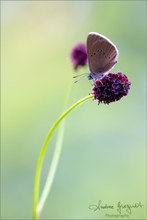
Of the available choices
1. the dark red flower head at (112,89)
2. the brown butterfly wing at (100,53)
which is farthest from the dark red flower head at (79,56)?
the dark red flower head at (112,89)

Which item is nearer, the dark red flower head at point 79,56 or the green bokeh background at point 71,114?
the dark red flower head at point 79,56

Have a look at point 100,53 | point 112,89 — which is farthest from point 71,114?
point 112,89

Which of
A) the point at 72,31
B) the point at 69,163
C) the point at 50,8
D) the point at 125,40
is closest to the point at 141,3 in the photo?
the point at 125,40

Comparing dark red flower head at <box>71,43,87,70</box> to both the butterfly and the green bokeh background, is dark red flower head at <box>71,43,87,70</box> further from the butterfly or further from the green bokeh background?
the green bokeh background

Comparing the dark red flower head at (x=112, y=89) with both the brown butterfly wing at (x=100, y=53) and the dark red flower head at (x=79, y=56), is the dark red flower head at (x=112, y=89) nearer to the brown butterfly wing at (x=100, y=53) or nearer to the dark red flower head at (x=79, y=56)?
the brown butterfly wing at (x=100, y=53)

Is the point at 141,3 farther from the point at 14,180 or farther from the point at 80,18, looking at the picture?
the point at 14,180

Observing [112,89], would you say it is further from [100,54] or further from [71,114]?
[71,114]
